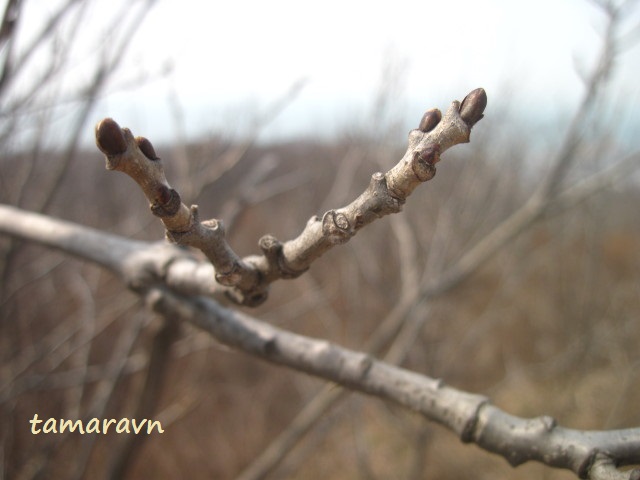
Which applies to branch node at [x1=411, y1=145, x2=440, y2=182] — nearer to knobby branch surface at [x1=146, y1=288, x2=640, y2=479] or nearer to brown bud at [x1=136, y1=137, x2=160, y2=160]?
brown bud at [x1=136, y1=137, x2=160, y2=160]

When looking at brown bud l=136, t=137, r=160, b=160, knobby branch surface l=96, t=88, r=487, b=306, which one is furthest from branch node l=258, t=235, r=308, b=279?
brown bud l=136, t=137, r=160, b=160

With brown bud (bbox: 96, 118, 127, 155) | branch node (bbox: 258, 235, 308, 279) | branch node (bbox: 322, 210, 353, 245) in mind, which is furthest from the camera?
branch node (bbox: 258, 235, 308, 279)

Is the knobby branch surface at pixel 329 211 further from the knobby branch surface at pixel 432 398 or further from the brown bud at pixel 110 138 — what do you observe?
the knobby branch surface at pixel 432 398

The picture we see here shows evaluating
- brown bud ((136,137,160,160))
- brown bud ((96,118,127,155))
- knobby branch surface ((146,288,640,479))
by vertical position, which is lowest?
knobby branch surface ((146,288,640,479))

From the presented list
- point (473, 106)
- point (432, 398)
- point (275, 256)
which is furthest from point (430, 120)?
point (432, 398)

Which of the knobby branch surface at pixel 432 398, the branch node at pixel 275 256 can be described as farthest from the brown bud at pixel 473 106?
the knobby branch surface at pixel 432 398

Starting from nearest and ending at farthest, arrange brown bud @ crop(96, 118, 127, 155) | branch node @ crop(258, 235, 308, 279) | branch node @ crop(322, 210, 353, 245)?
brown bud @ crop(96, 118, 127, 155), branch node @ crop(322, 210, 353, 245), branch node @ crop(258, 235, 308, 279)

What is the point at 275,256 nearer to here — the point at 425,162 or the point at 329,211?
the point at 329,211

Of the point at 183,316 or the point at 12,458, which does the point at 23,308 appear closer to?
the point at 12,458
